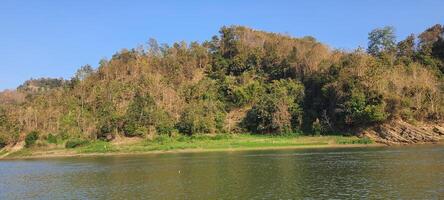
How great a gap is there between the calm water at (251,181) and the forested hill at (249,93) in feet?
134

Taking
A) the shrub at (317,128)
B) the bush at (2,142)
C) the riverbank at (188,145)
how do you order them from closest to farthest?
1. the riverbank at (188,145)
2. the shrub at (317,128)
3. the bush at (2,142)

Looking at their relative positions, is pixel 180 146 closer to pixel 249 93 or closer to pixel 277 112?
pixel 277 112

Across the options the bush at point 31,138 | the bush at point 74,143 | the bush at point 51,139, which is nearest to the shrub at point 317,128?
the bush at point 74,143

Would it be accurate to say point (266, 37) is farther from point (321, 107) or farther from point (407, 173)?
point (407, 173)

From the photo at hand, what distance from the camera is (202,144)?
345 feet

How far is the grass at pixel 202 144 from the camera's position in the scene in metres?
101

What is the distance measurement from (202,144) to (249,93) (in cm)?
2888

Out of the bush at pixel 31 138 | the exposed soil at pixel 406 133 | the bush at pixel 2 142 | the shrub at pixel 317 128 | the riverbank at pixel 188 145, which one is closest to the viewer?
the exposed soil at pixel 406 133

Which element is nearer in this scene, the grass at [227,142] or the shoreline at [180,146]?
the shoreline at [180,146]

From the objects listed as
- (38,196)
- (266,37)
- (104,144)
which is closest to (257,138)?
(104,144)

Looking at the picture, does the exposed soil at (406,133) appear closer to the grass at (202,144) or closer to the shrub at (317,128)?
the grass at (202,144)

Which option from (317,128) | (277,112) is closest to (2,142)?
(277,112)

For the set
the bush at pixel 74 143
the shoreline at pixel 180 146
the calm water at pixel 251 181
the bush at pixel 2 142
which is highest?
the bush at pixel 2 142

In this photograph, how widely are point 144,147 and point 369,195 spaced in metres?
75.2
